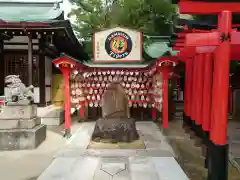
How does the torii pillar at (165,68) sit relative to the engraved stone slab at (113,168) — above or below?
above

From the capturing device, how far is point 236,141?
9.95 metres

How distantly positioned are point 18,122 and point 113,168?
4614 mm

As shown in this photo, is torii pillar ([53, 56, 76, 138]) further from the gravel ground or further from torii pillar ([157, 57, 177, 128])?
the gravel ground

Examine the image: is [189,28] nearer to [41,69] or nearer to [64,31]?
[64,31]

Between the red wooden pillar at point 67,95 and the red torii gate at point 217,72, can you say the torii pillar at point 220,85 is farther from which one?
the red wooden pillar at point 67,95

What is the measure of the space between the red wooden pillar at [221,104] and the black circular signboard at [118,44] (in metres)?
8.46

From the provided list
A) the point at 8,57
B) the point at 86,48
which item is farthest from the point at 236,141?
the point at 86,48

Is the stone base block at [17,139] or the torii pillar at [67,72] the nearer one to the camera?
the stone base block at [17,139]

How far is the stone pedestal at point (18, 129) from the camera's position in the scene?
8828 mm

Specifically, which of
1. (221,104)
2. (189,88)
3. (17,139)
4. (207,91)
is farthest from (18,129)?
(221,104)

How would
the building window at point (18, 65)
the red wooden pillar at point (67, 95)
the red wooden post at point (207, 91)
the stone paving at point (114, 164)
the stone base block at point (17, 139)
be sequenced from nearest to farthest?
the red wooden post at point (207, 91)
the stone paving at point (114, 164)
the stone base block at point (17, 139)
the red wooden pillar at point (67, 95)
the building window at point (18, 65)

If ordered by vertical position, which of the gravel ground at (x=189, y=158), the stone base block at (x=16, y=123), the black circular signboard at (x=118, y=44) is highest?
the black circular signboard at (x=118, y=44)

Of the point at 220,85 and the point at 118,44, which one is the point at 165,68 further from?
the point at 220,85

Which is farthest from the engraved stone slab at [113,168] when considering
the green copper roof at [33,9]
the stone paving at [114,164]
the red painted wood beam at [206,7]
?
the green copper roof at [33,9]
